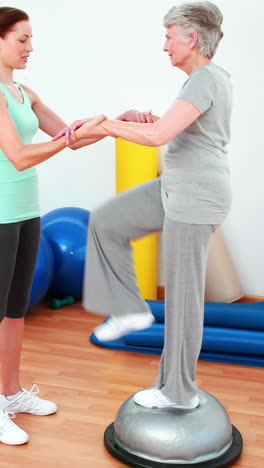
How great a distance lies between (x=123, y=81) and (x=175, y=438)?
8.64 feet

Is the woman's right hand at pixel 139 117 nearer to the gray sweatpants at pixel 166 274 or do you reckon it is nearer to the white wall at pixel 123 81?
the gray sweatpants at pixel 166 274

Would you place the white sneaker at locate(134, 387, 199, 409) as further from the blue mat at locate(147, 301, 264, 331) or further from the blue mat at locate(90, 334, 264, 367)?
the blue mat at locate(147, 301, 264, 331)

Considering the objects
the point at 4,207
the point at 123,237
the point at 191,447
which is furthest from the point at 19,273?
the point at 191,447

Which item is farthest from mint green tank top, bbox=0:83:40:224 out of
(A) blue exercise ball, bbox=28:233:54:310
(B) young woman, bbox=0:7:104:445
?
(A) blue exercise ball, bbox=28:233:54:310

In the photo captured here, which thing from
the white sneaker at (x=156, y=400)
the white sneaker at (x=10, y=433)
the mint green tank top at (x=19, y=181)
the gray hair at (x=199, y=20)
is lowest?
the white sneaker at (x=10, y=433)

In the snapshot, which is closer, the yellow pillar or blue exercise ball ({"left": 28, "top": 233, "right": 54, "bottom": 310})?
blue exercise ball ({"left": 28, "top": 233, "right": 54, "bottom": 310})

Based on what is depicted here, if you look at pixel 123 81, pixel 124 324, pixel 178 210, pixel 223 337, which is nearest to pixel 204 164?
pixel 178 210

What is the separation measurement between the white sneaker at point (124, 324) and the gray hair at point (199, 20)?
3.15 feet

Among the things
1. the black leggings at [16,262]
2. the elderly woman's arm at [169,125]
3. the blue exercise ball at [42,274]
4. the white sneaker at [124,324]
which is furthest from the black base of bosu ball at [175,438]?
Result: the blue exercise ball at [42,274]

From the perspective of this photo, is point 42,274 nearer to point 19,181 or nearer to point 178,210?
point 19,181

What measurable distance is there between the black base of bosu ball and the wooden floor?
2.5 inches

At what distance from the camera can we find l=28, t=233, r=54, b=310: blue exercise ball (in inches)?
158

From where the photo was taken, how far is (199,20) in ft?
7.50

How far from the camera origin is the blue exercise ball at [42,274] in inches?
158
